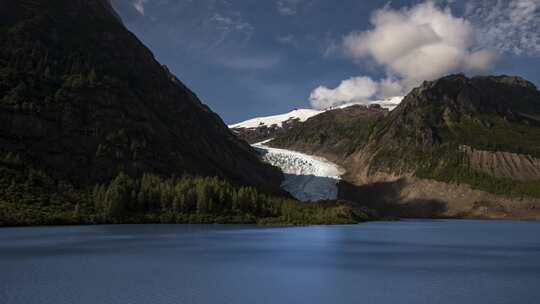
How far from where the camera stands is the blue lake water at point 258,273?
3897 centimetres

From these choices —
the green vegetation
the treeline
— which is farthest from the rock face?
the treeline

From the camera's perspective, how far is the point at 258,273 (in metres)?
50.7

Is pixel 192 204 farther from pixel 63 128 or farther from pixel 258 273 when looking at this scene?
pixel 258 273

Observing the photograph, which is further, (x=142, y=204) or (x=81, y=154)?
(x=81, y=154)

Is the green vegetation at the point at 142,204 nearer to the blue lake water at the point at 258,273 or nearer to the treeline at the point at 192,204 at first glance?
the treeline at the point at 192,204

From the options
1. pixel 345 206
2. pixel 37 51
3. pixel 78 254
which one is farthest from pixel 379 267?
pixel 37 51

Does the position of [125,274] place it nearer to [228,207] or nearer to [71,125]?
[228,207]

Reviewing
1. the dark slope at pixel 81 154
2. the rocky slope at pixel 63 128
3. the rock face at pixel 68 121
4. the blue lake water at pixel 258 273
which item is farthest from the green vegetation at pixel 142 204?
the blue lake water at pixel 258 273

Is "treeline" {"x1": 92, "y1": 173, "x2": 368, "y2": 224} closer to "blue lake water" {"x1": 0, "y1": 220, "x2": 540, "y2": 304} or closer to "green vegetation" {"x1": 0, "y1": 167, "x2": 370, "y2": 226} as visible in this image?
"green vegetation" {"x1": 0, "y1": 167, "x2": 370, "y2": 226}

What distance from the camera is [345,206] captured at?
593 feet

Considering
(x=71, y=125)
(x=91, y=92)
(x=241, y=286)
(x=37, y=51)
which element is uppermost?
(x=37, y=51)

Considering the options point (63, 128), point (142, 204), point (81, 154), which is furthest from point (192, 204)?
point (63, 128)

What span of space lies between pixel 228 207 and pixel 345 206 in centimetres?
4576

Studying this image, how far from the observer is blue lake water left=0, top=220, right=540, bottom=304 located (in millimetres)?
38969
